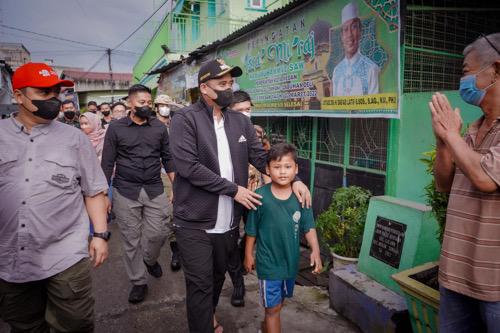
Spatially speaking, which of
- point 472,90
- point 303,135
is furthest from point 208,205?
point 303,135

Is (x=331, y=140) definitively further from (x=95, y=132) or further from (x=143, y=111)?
(x=95, y=132)

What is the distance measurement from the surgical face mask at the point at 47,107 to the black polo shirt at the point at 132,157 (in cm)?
163

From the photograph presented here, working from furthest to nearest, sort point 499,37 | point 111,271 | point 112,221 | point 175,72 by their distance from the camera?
point 175,72, point 112,221, point 111,271, point 499,37

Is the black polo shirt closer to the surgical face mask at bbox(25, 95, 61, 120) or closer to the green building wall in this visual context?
the surgical face mask at bbox(25, 95, 61, 120)

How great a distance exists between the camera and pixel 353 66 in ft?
14.6

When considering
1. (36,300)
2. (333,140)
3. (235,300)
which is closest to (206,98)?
(36,300)

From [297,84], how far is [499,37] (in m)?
3.89

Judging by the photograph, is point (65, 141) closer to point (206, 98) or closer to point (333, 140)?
point (206, 98)

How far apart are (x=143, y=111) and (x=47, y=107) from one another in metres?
1.72

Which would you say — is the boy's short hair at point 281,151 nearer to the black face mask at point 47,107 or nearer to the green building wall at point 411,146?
the black face mask at point 47,107

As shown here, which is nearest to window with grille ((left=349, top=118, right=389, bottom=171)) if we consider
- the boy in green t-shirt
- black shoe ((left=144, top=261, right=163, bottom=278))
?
the boy in green t-shirt

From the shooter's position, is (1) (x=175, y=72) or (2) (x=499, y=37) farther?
(1) (x=175, y=72)

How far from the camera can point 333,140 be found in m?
5.25

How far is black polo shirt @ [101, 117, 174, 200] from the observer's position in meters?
4.02
